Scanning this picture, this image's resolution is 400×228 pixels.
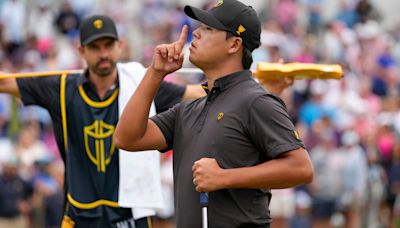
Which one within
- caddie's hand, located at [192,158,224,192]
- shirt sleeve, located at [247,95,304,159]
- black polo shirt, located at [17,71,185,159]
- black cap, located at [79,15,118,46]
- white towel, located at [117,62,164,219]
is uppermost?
black cap, located at [79,15,118,46]

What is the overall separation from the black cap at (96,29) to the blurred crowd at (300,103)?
4780mm

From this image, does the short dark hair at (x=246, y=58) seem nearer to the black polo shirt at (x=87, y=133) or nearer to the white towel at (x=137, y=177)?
the white towel at (x=137, y=177)

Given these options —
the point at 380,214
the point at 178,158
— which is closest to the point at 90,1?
the point at 380,214

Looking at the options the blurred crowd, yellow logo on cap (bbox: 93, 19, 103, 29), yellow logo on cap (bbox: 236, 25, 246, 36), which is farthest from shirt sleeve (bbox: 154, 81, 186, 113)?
the blurred crowd

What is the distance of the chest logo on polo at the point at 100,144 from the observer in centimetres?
824

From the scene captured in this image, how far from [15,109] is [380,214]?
6038mm

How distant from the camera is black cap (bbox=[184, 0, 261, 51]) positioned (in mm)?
6156

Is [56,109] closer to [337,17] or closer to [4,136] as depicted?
[4,136]

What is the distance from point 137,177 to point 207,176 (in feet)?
8.12

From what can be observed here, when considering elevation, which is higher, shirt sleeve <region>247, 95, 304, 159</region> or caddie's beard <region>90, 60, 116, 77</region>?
caddie's beard <region>90, 60, 116, 77</region>

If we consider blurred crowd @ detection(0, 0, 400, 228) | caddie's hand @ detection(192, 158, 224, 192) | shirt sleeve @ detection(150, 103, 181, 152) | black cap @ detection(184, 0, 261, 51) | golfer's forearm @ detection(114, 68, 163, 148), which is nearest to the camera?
caddie's hand @ detection(192, 158, 224, 192)

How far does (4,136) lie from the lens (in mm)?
16641

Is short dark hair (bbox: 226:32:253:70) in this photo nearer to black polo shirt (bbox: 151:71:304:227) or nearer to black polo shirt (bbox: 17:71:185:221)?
black polo shirt (bbox: 151:71:304:227)

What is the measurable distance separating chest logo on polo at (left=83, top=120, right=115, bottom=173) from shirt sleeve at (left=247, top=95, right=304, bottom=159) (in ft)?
8.08
